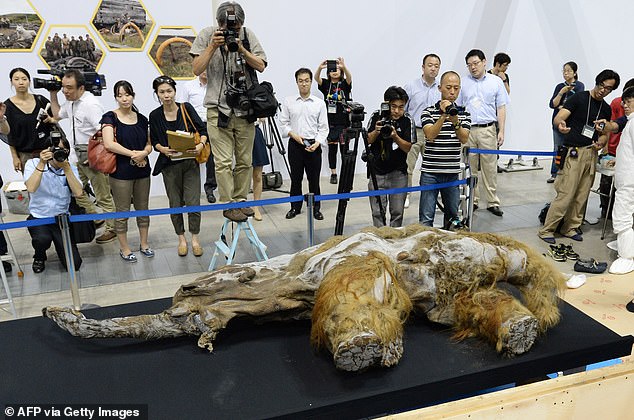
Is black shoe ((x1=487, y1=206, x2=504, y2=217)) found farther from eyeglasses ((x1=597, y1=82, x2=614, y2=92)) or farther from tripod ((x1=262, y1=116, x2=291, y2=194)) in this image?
tripod ((x1=262, y1=116, x2=291, y2=194))

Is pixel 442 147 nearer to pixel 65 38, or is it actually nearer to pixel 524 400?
pixel 524 400

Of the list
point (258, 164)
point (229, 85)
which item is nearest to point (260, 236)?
point (258, 164)

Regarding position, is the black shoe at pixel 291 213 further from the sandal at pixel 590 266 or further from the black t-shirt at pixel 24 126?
the sandal at pixel 590 266

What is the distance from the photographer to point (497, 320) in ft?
9.20

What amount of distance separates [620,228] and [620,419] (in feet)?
9.38

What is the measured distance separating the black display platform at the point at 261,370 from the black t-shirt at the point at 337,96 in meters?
4.48

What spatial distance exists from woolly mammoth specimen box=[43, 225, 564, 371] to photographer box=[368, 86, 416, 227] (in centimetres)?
165

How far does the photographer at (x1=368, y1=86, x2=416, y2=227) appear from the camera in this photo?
471 cm

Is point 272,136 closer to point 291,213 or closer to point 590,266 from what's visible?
point 291,213

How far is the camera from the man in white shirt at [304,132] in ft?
20.4

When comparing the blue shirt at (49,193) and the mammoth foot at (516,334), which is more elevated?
the blue shirt at (49,193)

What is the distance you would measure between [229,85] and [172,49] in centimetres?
335

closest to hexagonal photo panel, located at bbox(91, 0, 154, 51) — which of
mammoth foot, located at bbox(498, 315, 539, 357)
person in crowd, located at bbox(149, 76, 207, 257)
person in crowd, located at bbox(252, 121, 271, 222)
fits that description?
person in crowd, located at bbox(252, 121, 271, 222)

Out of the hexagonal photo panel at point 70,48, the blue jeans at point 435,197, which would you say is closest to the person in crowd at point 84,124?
the hexagonal photo panel at point 70,48
